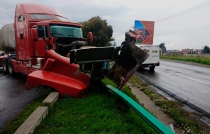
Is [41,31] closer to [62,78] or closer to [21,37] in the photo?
[21,37]

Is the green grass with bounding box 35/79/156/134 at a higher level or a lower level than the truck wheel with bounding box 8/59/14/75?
lower

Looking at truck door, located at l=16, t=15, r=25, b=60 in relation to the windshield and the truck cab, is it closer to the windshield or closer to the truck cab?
the truck cab

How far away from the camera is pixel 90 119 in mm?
3949

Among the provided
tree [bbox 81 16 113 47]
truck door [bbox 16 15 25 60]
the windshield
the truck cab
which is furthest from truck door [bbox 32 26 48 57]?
tree [bbox 81 16 113 47]

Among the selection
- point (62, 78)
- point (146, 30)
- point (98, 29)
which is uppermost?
point (146, 30)

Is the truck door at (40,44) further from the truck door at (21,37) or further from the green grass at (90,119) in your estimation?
the green grass at (90,119)

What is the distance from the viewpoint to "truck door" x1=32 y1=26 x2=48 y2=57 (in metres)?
8.03

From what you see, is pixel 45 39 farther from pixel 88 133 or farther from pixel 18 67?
Result: pixel 88 133

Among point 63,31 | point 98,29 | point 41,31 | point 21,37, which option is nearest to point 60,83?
point 63,31

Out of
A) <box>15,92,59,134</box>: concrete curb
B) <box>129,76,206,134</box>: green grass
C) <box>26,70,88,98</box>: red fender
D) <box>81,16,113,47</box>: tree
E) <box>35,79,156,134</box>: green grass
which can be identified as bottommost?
<box>129,76,206,134</box>: green grass

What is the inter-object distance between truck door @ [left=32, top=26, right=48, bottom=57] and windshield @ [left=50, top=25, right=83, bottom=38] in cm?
37

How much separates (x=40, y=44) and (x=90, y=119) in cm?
555

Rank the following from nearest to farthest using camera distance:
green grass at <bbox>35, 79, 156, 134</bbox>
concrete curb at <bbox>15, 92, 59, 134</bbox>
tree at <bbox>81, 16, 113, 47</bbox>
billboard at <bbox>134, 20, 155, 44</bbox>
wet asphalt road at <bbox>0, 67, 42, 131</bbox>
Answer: concrete curb at <bbox>15, 92, 59, 134</bbox>
green grass at <bbox>35, 79, 156, 134</bbox>
wet asphalt road at <bbox>0, 67, 42, 131</bbox>
tree at <bbox>81, 16, 113, 47</bbox>
billboard at <bbox>134, 20, 155, 44</bbox>

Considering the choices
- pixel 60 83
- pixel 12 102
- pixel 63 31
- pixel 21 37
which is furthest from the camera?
pixel 21 37
